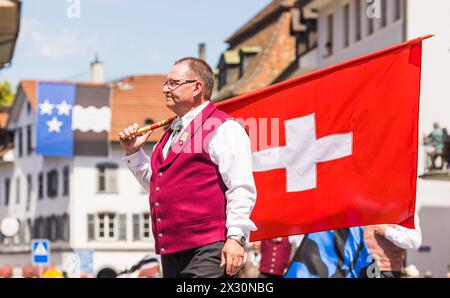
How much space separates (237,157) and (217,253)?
441 mm

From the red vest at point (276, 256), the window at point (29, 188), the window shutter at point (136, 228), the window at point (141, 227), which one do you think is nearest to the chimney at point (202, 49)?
the window at point (141, 227)

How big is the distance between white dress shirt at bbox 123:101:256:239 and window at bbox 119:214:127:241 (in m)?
67.2

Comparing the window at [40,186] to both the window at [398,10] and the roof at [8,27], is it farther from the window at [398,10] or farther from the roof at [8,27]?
the roof at [8,27]

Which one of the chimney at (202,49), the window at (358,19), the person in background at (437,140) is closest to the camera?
the person in background at (437,140)

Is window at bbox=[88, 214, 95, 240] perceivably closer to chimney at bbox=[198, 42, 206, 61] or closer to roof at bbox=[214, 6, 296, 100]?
chimney at bbox=[198, 42, 206, 61]

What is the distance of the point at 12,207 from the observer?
83250 mm

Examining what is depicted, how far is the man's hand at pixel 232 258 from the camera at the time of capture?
227 inches

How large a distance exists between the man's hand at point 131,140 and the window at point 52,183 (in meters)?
69.5

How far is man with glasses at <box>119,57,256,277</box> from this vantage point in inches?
238

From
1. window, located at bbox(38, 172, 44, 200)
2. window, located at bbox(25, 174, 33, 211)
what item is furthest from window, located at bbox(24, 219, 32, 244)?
window, located at bbox(38, 172, 44, 200)

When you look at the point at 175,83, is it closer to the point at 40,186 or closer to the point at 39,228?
the point at 40,186

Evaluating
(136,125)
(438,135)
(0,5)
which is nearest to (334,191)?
(136,125)

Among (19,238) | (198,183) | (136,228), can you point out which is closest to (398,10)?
(198,183)

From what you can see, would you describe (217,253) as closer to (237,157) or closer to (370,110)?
(237,157)
